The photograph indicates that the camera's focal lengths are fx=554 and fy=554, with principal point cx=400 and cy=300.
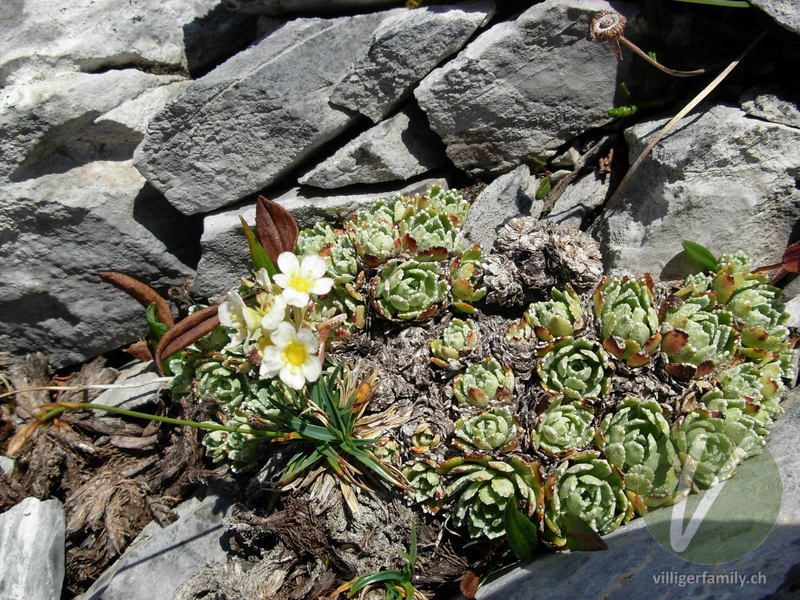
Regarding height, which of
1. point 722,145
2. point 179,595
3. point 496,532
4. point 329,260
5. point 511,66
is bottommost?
point 179,595

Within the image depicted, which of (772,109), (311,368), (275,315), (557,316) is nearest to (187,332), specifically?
(275,315)

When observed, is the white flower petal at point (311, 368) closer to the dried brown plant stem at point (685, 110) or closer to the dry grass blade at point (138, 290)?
the dry grass blade at point (138, 290)

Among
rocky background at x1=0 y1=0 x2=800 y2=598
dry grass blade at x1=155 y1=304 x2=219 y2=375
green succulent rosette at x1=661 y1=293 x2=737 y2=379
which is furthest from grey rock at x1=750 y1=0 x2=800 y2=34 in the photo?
dry grass blade at x1=155 y1=304 x2=219 y2=375

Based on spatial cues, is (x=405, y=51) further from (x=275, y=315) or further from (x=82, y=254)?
(x=82, y=254)

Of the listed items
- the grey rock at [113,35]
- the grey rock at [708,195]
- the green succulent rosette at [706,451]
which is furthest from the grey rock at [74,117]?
the green succulent rosette at [706,451]

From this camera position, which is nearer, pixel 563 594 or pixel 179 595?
A: pixel 563 594

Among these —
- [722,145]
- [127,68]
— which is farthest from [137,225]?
[722,145]

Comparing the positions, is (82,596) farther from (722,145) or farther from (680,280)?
(722,145)
